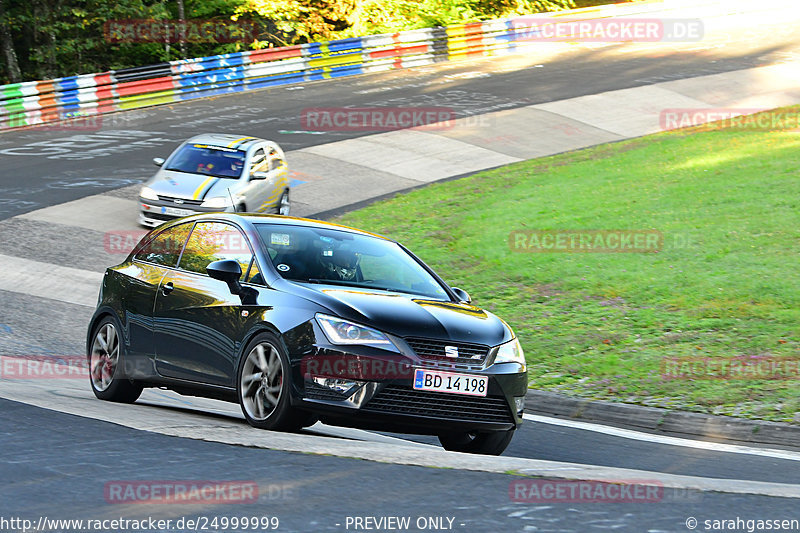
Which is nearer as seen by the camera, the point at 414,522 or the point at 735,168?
the point at 414,522


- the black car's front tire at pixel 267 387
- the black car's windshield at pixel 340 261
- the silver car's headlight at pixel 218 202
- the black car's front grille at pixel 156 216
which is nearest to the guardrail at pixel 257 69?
the black car's front grille at pixel 156 216

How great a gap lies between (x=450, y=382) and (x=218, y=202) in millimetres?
11792

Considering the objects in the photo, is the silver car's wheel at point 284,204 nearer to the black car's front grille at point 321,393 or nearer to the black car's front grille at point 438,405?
the black car's front grille at point 438,405

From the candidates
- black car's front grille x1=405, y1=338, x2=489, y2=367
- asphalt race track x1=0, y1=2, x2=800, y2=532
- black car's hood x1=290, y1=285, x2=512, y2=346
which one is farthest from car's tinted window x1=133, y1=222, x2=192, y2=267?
black car's front grille x1=405, y1=338, x2=489, y2=367

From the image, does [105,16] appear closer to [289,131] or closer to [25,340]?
[289,131]

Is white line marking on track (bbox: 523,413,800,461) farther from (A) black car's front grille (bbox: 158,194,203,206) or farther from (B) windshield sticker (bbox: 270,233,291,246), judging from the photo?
(A) black car's front grille (bbox: 158,194,203,206)

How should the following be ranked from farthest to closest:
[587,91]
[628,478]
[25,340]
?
[587,91]
[25,340]
[628,478]

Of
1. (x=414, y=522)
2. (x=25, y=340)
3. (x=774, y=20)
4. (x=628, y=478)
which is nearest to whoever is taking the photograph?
(x=414, y=522)

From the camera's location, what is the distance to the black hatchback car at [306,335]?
6902 mm

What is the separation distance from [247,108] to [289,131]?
386 centimetres

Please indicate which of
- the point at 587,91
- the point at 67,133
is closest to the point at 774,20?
the point at 587,91

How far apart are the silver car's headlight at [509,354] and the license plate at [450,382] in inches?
9.7

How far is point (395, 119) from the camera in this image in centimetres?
3030

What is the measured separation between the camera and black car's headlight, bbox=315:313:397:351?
6.91 metres
